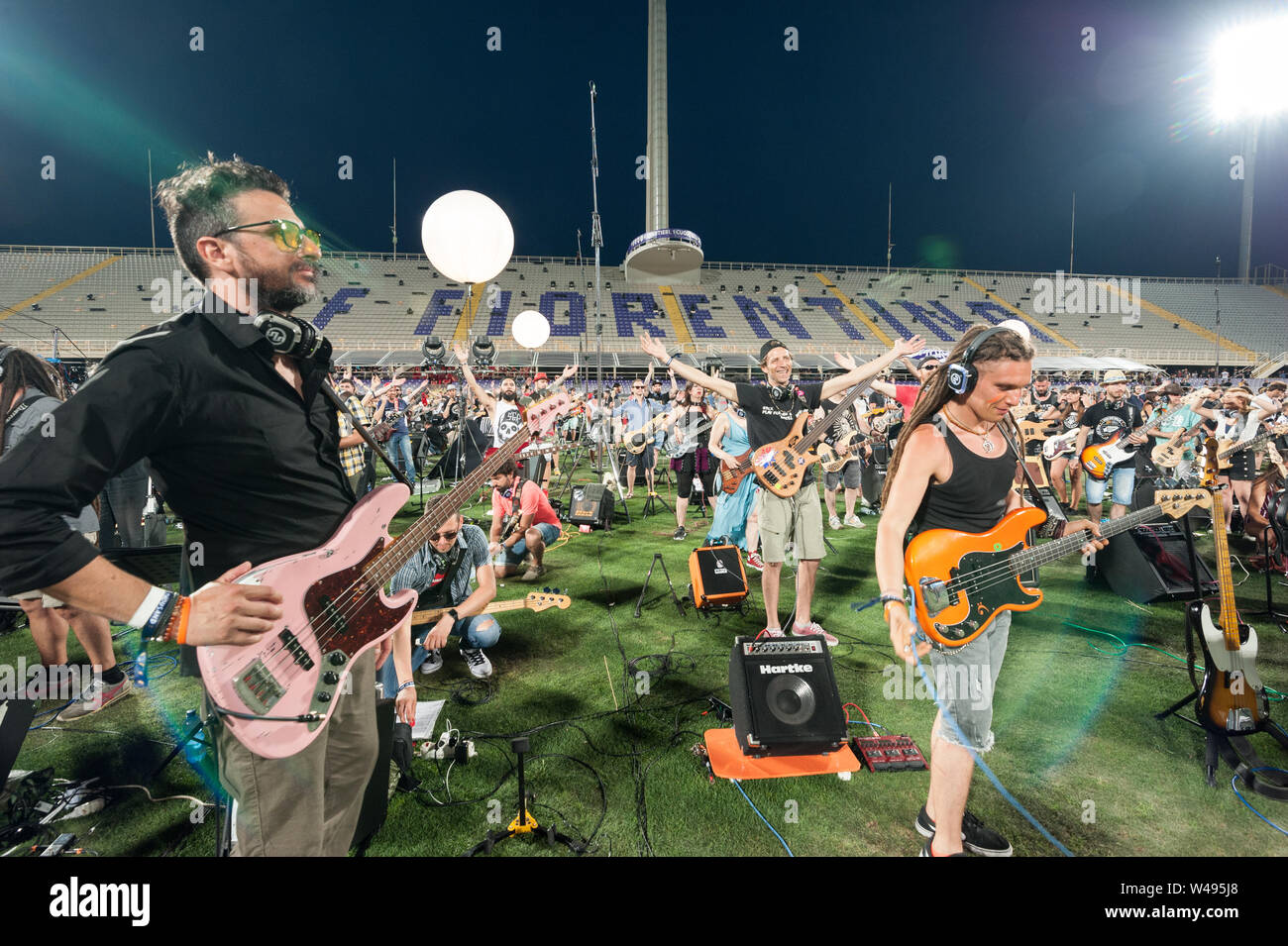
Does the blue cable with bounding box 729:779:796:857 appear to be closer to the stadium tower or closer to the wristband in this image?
the wristband

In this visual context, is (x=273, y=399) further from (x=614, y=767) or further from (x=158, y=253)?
(x=158, y=253)

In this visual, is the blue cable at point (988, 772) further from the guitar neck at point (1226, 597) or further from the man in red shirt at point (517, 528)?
the man in red shirt at point (517, 528)

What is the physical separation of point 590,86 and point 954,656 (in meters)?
9.44

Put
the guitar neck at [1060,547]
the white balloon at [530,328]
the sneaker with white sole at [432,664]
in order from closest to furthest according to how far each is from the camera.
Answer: the guitar neck at [1060,547] → the sneaker with white sole at [432,664] → the white balloon at [530,328]

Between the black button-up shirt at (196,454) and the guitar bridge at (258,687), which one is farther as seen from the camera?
the guitar bridge at (258,687)

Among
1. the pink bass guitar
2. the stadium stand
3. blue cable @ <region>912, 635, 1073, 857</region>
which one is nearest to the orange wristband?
the pink bass guitar

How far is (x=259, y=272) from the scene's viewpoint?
1732 millimetres

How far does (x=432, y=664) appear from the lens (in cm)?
454

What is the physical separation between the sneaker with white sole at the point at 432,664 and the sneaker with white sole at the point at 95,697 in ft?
7.08

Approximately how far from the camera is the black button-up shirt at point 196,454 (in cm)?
124

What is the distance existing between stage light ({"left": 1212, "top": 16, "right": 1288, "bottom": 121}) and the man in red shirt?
112 feet

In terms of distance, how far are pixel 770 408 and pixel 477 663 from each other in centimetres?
344

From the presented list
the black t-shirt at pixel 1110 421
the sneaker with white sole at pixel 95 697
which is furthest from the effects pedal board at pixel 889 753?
the black t-shirt at pixel 1110 421

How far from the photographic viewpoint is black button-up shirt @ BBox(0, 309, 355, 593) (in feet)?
4.06
